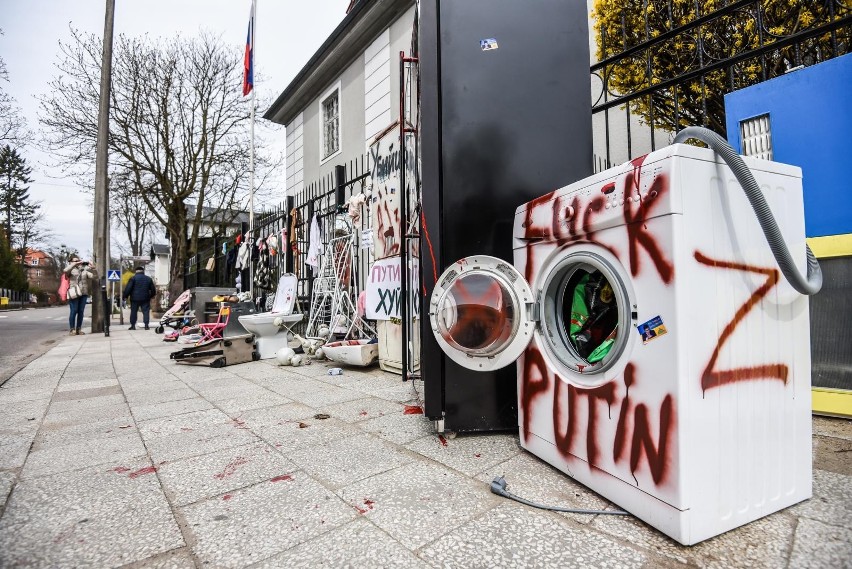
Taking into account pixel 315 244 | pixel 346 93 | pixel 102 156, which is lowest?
pixel 315 244

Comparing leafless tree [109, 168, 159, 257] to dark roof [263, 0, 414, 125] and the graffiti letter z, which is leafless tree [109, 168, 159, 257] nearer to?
dark roof [263, 0, 414, 125]

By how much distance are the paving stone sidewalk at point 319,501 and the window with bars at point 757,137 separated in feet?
5.64

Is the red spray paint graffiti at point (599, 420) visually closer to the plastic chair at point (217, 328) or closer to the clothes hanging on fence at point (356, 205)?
the clothes hanging on fence at point (356, 205)

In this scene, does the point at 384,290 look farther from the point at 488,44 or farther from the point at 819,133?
the point at 819,133

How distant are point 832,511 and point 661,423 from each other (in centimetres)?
79

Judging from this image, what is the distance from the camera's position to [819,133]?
254cm

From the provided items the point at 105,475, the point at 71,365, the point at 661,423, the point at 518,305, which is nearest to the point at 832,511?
the point at 661,423

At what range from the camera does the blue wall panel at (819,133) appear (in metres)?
2.46

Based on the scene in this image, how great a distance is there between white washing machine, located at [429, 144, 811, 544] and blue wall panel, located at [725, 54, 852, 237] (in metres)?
1.31

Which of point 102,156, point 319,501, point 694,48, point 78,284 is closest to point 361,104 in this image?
point 694,48

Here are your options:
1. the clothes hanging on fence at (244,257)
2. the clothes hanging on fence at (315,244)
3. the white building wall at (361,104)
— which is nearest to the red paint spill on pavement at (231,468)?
the clothes hanging on fence at (315,244)

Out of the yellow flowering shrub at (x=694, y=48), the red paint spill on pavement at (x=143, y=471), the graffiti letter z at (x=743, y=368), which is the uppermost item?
the yellow flowering shrub at (x=694, y=48)

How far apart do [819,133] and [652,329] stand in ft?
7.23

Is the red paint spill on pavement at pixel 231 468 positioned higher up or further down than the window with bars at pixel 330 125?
further down
